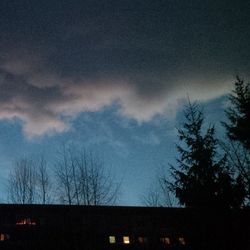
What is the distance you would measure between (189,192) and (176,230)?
304 cm

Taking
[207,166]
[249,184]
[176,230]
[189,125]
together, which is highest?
[189,125]

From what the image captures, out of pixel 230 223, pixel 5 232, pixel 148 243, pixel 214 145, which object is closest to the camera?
pixel 5 232

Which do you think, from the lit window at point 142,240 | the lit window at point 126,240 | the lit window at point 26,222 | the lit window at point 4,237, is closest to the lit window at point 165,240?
the lit window at point 142,240

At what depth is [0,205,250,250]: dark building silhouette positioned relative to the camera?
20.0 metres

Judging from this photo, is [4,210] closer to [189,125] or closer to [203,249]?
[203,249]

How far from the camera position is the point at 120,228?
21.9m

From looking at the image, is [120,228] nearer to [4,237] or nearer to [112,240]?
[112,240]

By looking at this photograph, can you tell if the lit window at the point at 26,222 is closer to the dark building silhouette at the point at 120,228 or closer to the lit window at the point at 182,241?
the dark building silhouette at the point at 120,228

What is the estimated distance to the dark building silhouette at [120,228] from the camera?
20.0 metres

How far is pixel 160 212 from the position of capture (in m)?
23.2

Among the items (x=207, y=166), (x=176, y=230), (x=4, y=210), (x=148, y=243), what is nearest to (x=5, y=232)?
(x=4, y=210)

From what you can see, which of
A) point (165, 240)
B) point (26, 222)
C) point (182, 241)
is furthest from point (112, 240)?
point (26, 222)

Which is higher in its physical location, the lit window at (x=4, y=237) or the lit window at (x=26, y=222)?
the lit window at (x=26, y=222)

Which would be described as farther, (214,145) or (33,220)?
(214,145)
